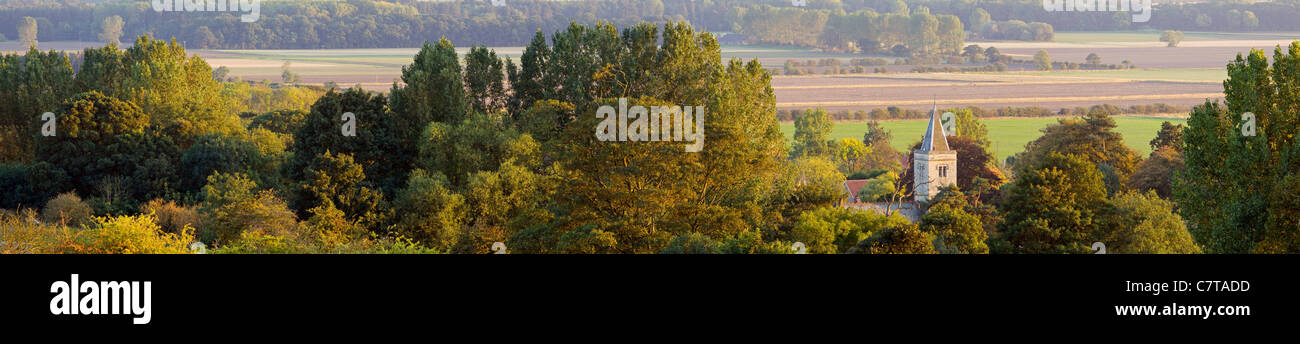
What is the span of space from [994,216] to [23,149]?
191 ft

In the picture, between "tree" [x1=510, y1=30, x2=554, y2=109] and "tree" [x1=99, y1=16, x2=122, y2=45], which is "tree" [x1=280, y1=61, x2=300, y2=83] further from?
"tree" [x1=510, y1=30, x2=554, y2=109]

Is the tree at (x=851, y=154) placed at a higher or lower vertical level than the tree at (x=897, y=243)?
lower

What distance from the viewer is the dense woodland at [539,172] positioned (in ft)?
123

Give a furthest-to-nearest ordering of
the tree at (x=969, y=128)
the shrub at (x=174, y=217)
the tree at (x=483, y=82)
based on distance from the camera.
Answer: the tree at (x=969, y=128), the tree at (x=483, y=82), the shrub at (x=174, y=217)

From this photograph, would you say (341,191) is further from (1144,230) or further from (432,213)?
(1144,230)

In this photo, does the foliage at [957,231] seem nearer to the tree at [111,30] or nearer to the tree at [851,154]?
the tree at [851,154]

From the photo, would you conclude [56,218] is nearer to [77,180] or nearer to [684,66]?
[77,180]

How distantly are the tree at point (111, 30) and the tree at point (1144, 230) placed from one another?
177 meters

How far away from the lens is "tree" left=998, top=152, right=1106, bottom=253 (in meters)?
41.6

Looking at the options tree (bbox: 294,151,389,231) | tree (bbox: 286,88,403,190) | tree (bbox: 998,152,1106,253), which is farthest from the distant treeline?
tree (bbox: 998,152,1106,253)

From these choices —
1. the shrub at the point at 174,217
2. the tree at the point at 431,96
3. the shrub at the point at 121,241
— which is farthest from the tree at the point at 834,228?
the shrub at the point at 174,217

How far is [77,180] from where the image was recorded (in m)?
70.8

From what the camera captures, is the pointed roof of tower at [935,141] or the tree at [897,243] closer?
the tree at [897,243]
